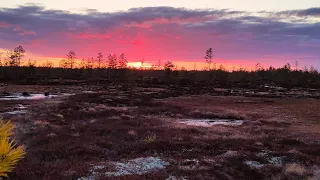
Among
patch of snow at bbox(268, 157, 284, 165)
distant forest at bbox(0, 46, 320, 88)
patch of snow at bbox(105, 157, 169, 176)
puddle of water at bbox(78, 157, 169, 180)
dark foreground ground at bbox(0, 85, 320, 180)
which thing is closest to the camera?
puddle of water at bbox(78, 157, 169, 180)

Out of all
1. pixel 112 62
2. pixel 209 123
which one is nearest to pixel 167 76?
pixel 112 62

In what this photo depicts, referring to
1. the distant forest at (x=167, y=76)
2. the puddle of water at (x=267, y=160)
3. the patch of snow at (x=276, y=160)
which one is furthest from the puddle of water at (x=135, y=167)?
the distant forest at (x=167, y=76)

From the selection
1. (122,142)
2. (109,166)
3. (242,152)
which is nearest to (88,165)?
(109,166)

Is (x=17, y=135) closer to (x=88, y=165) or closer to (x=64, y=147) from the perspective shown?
(x=64, y=147)

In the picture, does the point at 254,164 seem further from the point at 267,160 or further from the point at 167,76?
the point at 167,76

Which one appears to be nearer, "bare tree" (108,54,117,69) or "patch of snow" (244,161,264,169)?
"patch of snow" (244,161,264,169)

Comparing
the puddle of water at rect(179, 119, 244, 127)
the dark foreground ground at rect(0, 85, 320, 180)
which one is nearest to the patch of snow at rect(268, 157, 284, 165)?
the dark foreground ground at rect(0, 85, 320, 180)

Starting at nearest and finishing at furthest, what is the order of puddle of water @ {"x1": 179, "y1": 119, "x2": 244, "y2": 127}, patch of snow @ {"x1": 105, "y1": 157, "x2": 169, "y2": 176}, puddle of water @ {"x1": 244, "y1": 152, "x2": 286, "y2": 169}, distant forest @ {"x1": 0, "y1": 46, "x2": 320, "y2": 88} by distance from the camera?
patch of snow @ {"x1": 105, "y1": 157, "x2": 169, "y2": 176} < puddle of water @ {"x1": 244, "y1": 152, "x2": 286, "y2": 169} < puddle of water @ {"x1": 179, "y1": 119, "x2": 244, "y2": 127} < distant forest @ {"x1": 0, "y1": 46, "x2": 320, "y2": 88}

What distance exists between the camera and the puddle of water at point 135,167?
14.4 meters

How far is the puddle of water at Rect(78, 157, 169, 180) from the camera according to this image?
1439 cm

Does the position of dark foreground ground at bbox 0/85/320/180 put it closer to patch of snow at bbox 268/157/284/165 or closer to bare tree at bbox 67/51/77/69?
patch of snow at bbox 268/157/284/165

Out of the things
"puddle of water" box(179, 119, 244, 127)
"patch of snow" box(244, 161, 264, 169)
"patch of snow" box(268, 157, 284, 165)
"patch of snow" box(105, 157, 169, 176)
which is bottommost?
"puddle of water" box(179, 119, 244, 127)

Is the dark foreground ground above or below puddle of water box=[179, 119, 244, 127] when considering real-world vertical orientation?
above

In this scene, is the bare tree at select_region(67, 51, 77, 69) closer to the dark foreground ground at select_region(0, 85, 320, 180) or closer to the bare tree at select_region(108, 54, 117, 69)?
the bare tree at select_region(108, 54, 117, 69)
